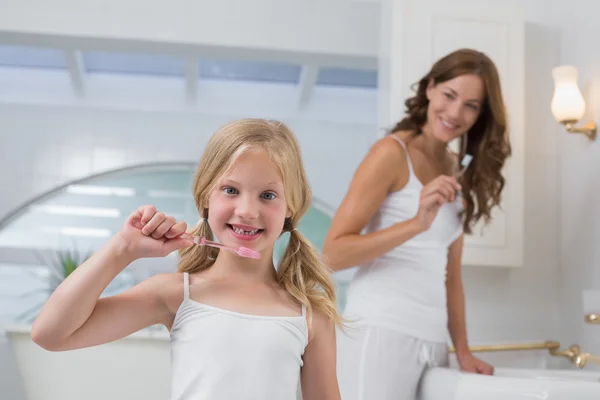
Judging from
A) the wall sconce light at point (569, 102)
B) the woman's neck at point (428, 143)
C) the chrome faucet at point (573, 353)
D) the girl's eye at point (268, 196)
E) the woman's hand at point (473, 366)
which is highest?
the wall sconce light at point (569, 102)

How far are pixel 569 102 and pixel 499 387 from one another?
1214mm

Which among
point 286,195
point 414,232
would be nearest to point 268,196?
point 286,195

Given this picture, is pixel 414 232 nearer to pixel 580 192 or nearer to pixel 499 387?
pixel 499 387

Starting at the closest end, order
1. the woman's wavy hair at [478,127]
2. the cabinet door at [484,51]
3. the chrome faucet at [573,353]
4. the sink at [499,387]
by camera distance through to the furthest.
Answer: the sink at [499,387] < the woman's wavy hair at [478,127] < the chrome faucet at [573,353] < the cabinet door at [484,51]

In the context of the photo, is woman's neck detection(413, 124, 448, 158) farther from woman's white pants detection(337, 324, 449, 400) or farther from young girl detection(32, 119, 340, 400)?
young girl detection(32, 119, 340, 400)

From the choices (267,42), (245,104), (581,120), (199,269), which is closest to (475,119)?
(581,120)

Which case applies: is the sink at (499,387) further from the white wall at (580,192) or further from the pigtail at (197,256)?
the white wall at (580,192)

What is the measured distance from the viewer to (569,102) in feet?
7.84

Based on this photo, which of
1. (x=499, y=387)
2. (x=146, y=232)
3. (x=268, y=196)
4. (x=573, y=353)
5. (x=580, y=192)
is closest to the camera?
(x=146, y=232)

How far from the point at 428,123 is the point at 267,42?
1397 mm

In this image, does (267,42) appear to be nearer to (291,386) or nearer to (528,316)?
(528,316)

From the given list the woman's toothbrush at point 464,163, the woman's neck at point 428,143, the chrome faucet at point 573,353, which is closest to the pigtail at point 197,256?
the woman's neck at point 428,143

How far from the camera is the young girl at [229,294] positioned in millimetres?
1034

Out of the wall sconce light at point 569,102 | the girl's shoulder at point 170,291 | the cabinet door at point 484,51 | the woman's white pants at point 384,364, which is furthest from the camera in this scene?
the cabinet door at point 484,51
